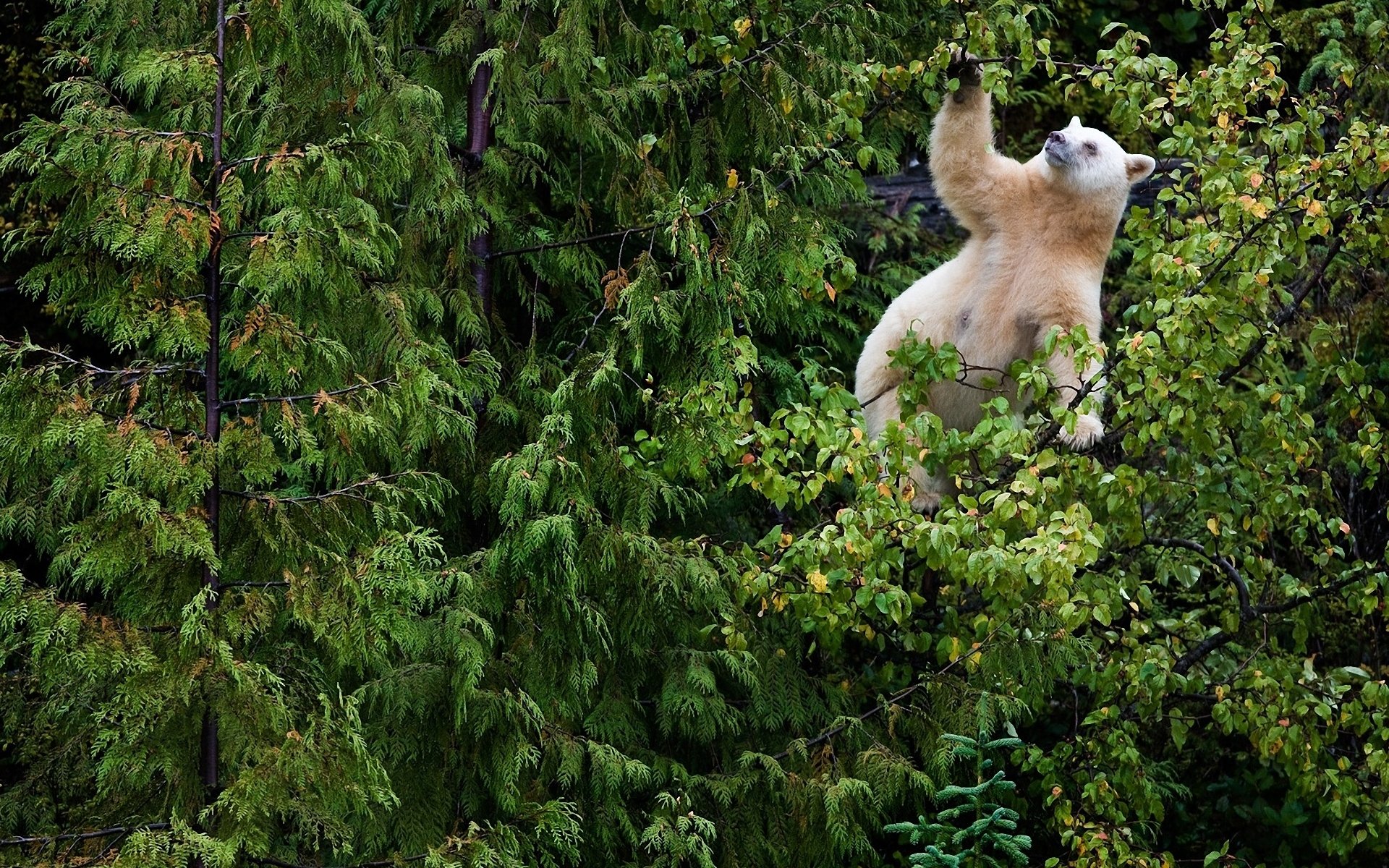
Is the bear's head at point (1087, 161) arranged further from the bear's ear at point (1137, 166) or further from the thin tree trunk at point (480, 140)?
the thin tree trunk at point (480, 140)

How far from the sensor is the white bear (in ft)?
14.3

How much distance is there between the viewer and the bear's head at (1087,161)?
430cm

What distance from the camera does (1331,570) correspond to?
5074mm

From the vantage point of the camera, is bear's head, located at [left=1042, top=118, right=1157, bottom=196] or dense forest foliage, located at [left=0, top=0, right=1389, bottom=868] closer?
dense forest foliage, located at [left=0, top=0, right=1389, bottom=868]

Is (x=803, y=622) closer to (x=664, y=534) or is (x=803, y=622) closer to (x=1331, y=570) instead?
(x=664, y=534)

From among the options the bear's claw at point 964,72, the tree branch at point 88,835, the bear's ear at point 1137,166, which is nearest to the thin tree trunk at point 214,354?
the tree branch at point 88,835

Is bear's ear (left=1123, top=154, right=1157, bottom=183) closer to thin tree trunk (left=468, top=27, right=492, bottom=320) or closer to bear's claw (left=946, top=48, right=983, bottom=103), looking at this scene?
bear's claw (left=946, top=48, right=983, bottom=103)

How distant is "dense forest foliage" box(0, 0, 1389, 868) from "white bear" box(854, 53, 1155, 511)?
0.22 meters

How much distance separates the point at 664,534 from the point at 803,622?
1.29m

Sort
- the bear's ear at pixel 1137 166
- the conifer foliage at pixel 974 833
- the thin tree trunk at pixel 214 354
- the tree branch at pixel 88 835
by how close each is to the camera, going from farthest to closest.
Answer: the bear's ear at pixel 1137 166 < the conifer foliage at pixel 974 833 < the thin tree trunk at pixel 214 354 < the tree branch at pixel 88 835

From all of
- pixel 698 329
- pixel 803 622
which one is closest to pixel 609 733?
pixel 803 622

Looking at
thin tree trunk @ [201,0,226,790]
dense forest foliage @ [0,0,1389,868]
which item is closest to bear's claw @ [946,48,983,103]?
dense forest foliage @ [0,0,1389,868]

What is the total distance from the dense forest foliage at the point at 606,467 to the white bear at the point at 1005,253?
8.5 inches

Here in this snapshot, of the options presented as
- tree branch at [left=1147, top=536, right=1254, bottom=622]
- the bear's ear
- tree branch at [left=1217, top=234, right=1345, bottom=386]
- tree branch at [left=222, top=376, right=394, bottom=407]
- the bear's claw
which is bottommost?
tree branch at [left=1147, top=536, right=1254, bottom=622]
